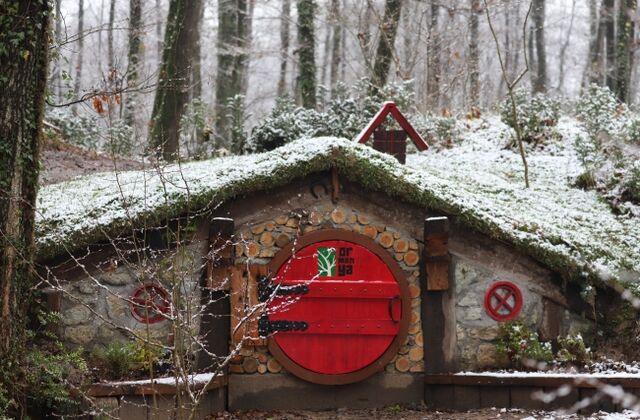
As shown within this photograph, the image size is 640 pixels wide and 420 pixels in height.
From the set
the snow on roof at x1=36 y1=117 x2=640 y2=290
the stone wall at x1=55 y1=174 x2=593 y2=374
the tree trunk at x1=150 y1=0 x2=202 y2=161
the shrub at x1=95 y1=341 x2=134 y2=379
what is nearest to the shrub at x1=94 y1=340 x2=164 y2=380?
the shrub at x1=95 y1=341 x2=134 y2=379

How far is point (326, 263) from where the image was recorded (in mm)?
7336

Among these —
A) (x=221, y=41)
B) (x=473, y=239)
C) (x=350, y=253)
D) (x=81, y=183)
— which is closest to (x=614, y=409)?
(x=473, y=239)

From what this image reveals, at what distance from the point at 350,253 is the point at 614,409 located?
9.30ft

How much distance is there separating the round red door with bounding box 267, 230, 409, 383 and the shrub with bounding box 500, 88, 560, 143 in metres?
6.16

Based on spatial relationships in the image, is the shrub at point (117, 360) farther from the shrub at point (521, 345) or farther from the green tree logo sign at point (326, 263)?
the shrub at point (521, 345)

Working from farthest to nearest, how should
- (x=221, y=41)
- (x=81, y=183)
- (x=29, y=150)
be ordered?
(x=221, y=41) → (x=81, y=183) → (x=29, y=150)

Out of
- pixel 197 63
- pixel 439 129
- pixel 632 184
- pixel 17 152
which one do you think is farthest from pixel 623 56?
pixel 17 152

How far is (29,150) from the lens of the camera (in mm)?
5883

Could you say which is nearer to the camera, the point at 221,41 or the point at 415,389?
the point at 415,389

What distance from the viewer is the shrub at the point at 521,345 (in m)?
7.25

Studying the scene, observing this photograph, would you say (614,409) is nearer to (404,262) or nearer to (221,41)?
(404,262)

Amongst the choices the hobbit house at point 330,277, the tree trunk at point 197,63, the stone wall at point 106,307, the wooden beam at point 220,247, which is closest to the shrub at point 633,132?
the hobbit house at point 330,277

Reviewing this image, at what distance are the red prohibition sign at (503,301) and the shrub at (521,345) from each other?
0.31ft

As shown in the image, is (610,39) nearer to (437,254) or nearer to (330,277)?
(437,254)
